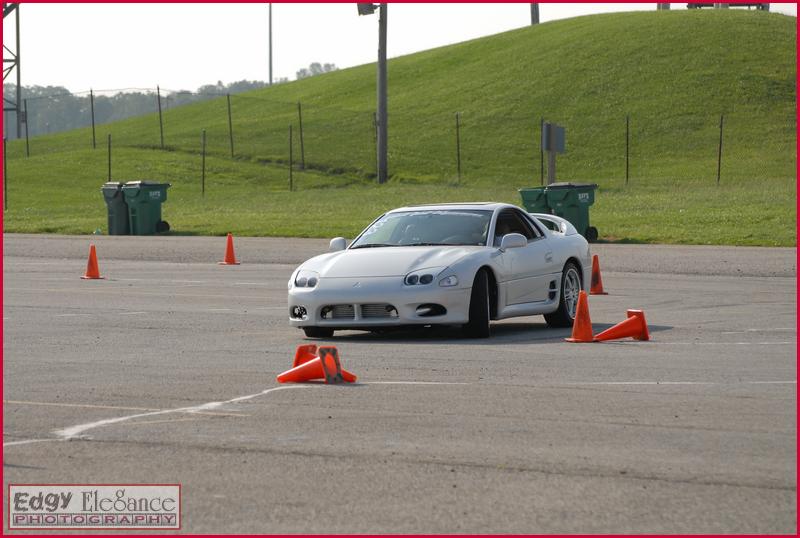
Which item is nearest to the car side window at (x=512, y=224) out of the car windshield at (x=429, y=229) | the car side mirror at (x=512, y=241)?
the car windshield at (x=429, y=229)

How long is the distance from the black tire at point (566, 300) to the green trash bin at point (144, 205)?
23.1 meters

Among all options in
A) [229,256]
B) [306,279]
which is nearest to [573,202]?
[229,256]

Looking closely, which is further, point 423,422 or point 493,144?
point 493,144

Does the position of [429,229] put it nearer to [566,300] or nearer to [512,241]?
[512,241]

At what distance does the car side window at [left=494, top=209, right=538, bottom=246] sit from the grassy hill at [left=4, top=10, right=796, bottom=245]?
21.6m

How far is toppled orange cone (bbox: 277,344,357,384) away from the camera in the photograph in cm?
1078

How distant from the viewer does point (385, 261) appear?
48.1 ft

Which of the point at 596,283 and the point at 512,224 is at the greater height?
the point at 512,224

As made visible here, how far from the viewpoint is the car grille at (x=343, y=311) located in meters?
14.3

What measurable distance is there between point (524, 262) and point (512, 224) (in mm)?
745

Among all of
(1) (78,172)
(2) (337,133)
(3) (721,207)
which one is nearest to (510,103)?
(2) (337,133)

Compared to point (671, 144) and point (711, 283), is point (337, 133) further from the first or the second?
point (711, 283)

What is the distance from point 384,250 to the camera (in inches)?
594

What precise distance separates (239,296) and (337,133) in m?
60.1
